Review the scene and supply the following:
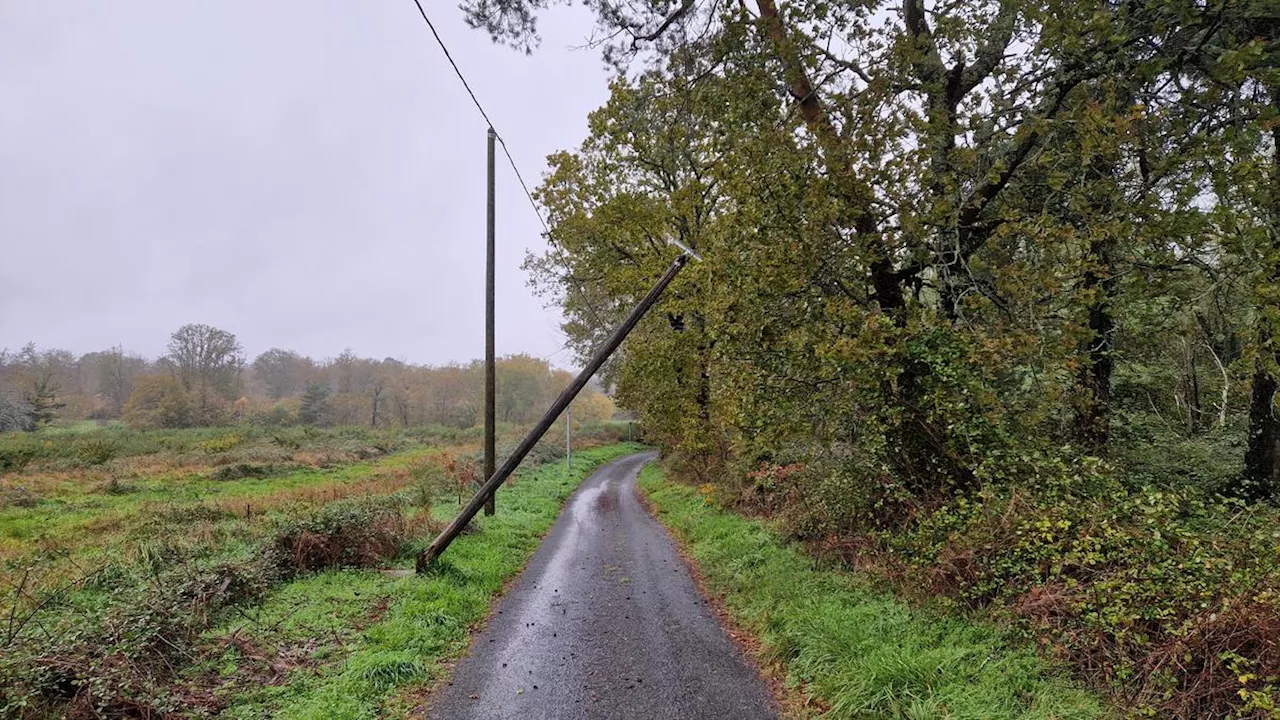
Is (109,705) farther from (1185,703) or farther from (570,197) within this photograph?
(570,197)

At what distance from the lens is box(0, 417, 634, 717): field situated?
4.60m

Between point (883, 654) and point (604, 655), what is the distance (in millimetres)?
2982

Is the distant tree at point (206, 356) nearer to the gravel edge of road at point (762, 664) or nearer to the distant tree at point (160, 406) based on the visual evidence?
the distant tree at point (160, 406)

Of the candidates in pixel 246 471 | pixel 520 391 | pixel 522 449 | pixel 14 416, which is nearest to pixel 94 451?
pixel 246 471

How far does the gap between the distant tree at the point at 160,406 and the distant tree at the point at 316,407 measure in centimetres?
1083

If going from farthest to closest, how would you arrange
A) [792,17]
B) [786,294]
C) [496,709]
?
1. [786,294]
2. [792,17]
3. [496,709]

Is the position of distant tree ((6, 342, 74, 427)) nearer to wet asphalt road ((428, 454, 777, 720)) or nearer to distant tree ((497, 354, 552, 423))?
distant tree ((497, 354, 552, 423))

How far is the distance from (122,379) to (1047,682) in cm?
8578

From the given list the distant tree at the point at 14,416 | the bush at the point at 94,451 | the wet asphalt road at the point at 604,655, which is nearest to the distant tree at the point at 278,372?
the distant tree at the point at 14,416

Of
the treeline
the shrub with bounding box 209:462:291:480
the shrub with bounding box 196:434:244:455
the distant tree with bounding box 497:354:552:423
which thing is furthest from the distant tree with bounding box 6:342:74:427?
the distant tree with bounding box 497:354:552:423

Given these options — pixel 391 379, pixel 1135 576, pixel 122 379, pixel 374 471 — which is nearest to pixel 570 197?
pixel 374 471

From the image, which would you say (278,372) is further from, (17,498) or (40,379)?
(17,498)

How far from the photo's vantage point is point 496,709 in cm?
502

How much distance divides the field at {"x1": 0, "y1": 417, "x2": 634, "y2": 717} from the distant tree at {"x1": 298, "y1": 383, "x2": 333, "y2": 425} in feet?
135
